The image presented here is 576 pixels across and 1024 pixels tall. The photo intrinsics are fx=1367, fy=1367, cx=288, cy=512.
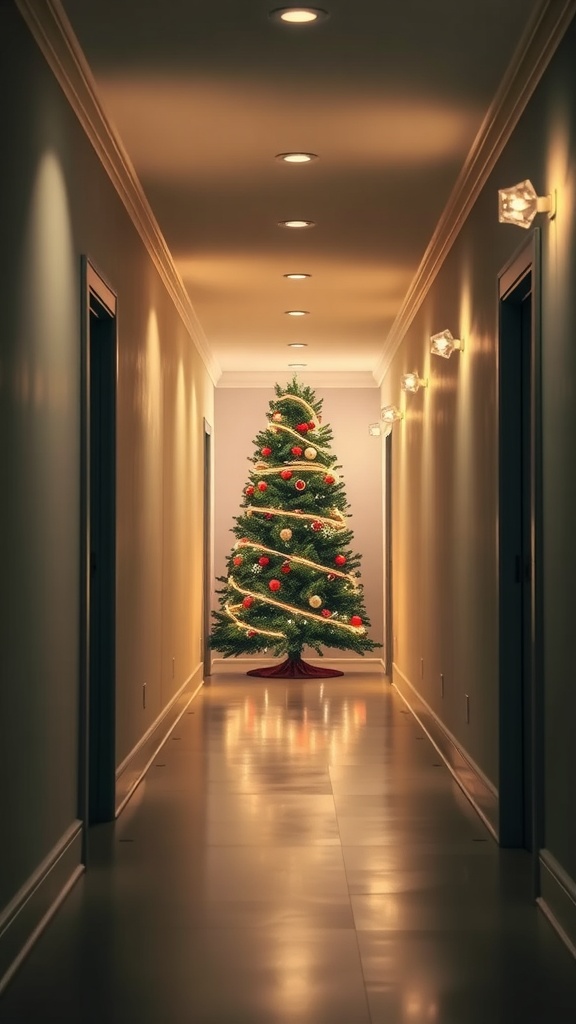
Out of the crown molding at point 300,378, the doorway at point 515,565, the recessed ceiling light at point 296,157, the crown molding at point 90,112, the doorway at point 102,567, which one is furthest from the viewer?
the crown molding at point 300,378

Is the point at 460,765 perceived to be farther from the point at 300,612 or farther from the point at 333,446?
the point at 333,446

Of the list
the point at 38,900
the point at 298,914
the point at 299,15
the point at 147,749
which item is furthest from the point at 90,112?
the point at 147,749

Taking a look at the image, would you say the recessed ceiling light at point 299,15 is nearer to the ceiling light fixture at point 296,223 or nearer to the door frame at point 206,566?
the ceiling light fixture at point 296,223

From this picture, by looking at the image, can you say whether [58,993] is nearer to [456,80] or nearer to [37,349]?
[37,349]

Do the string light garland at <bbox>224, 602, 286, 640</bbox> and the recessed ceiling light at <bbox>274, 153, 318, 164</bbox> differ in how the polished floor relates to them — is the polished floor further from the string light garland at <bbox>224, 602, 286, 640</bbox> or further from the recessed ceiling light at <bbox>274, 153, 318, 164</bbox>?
the string light garland at <bbox>224, 602, 286, 640</bbox>

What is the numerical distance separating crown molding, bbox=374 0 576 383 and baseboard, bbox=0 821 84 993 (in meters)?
2.89

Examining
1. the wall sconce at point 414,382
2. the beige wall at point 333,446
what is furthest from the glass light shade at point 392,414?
the beige wall at point 333,446

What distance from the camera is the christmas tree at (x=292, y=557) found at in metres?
12.6

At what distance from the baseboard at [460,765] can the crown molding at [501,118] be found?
103 inches

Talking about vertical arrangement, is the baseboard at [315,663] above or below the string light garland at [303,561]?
below

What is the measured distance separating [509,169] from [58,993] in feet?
11.2

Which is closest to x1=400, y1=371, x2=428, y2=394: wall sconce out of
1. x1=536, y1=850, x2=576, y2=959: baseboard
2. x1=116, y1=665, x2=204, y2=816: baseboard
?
x1=116, y1=665, x2=204, y2=816: baseboard

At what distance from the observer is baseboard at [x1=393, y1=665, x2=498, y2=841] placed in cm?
561

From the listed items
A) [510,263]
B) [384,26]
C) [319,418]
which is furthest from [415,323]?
[384,26]
